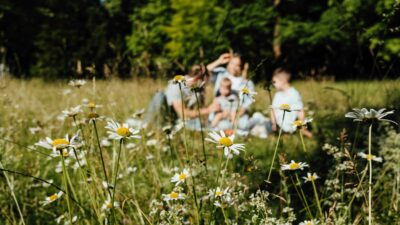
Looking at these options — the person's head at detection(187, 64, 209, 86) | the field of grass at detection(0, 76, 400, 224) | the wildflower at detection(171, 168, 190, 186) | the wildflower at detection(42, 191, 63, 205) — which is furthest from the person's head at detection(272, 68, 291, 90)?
the wildflower at detection(42, 191, 63, 205)

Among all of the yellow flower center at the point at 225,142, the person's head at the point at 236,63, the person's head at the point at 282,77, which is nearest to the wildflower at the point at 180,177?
the yellow flower center at the point at 225,142

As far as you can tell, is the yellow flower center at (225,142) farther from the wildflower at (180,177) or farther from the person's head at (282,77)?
the person's head at (282,77)

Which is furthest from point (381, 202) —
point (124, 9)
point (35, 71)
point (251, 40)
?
point (124, 9)

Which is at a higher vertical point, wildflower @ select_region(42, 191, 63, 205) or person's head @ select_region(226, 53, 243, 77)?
person's head @ select_region(226, 53, 243, 77)

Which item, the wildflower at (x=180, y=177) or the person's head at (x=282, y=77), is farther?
the person's head at (x=282, y=77)

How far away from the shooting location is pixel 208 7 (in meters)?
16.5

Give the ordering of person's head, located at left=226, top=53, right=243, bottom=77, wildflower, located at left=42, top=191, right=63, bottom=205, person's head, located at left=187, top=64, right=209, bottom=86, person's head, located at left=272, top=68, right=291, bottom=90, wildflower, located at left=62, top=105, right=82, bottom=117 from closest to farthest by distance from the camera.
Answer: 1. wildflower, located at left=42, top=191, right=63, bottom=205
2. wildflower, located at left=62, top=105, right=82, bottom=117
3. person's head, located at left=187, top=64, right=209, bottom=86
4. person's head, located at left=226, top=53, right=243, bottom=77
5. person's head, located at left=272, top=68, right=291, bottom=90

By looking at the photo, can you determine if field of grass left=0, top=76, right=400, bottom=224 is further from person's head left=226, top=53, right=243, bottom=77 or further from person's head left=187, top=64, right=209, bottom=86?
person's head left=226, top=53, right=243, bottom=77

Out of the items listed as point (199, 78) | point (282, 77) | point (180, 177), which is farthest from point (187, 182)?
point (282, 77)

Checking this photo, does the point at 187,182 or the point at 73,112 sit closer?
the point at 73,112

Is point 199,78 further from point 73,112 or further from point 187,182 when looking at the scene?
point 73,112

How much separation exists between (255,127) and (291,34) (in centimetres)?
1324

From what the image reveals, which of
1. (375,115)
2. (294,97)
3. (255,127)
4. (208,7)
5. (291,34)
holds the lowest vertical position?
(255,127)

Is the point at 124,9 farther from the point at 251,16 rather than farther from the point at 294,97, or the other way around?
the point at 294,97
